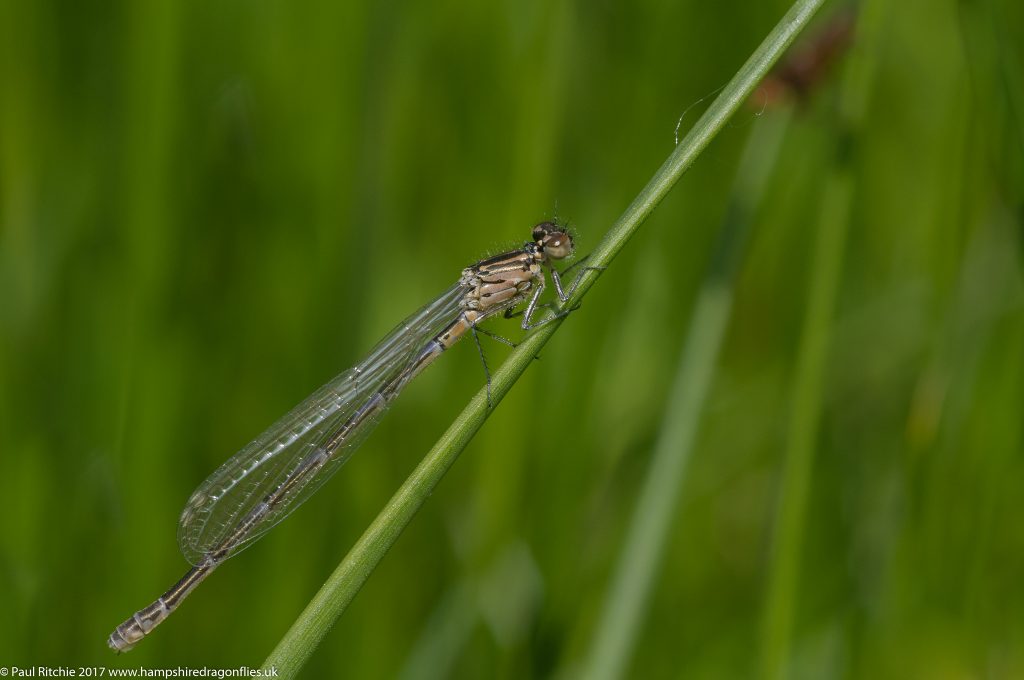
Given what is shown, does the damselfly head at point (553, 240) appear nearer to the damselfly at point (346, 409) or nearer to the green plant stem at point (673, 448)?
the damselfly at point (346, 409)

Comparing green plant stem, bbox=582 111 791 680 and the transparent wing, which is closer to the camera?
green plant stem, bbox=582 111 791 680

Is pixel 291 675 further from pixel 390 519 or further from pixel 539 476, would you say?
pixel 539 476

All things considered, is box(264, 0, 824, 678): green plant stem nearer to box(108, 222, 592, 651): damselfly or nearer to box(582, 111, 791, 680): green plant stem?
box(582, 111, 791, 680): green plant stem

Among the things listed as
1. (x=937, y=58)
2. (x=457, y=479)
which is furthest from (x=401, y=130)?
(x=937, y=58)

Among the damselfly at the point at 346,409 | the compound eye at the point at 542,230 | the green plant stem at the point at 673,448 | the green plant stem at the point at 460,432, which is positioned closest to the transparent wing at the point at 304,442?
the damselfly at the point at 346,409

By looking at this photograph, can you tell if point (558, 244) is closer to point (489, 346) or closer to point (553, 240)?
point (553, 240)

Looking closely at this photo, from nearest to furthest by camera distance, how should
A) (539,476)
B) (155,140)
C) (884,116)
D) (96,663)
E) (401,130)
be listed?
1. (155,140)
2. (96,663)
3. (539,476)
4. (401,130)
5. (884,116)

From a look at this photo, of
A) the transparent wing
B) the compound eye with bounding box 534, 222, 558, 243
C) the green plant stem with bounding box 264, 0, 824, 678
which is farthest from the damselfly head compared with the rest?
the green plant stem with bounding box 264, 0, 824, 678
